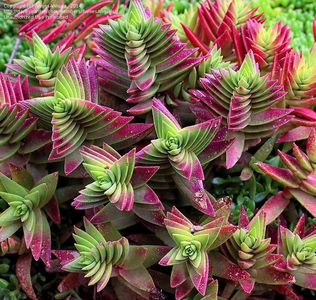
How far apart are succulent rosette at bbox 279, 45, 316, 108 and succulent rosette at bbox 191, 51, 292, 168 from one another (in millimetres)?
105

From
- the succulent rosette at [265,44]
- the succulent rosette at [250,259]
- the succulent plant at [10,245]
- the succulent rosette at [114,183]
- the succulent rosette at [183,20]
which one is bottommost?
the succulent plant at [10,245]

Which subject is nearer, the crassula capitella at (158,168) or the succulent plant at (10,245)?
the crassula capitella at (158,168)

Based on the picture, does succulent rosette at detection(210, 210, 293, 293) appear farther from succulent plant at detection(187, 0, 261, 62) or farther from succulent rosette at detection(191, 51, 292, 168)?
succulent plant at detection(187, 0, 261, 62)

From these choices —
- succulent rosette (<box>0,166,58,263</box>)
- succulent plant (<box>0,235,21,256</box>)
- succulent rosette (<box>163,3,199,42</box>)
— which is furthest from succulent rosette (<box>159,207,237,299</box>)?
succulent rosette (<box>163,3,199,42</box>)

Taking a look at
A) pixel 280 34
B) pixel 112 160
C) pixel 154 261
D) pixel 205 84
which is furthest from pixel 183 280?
pixel 280 34

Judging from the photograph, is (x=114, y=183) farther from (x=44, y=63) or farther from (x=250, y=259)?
(x=44, y=63)

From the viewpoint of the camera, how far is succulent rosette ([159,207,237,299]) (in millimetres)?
1098

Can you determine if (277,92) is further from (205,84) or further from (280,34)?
(280,34)

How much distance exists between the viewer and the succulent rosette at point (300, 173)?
126cm

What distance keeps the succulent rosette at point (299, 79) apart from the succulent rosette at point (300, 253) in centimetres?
32

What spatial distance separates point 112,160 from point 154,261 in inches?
9.2

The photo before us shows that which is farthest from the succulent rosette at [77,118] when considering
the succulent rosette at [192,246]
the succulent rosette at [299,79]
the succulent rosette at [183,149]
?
the succulent rosette at [299,79]

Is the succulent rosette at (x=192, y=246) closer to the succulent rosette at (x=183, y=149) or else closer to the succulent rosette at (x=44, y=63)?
the succulent rosette at (x=183, y=149)

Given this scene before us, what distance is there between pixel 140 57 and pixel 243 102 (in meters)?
0.24
